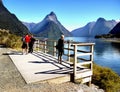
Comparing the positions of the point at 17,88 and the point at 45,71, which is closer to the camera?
the point at 17,88

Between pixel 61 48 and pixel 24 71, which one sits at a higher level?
pixel 61 48

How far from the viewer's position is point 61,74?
8.54m

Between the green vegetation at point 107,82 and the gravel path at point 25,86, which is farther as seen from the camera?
the green vegetation at point 107,82

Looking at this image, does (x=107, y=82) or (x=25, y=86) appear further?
(x=107, y=82)

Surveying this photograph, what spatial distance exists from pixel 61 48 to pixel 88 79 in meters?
2.62

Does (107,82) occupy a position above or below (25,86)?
below

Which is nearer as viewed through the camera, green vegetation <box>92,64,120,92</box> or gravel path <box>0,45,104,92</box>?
gravel path <box>0,45,104,92</box>

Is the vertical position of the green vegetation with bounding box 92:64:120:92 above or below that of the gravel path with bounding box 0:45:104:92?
below

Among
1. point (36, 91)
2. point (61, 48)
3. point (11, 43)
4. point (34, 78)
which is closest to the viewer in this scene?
point (36, 91)

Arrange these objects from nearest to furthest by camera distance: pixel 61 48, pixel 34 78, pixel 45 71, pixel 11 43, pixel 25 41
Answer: pixel 34 78
pixel 45 71
pixel 61 48
pixel 25 41
pixel 11 43

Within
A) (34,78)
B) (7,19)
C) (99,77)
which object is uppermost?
(7,19)

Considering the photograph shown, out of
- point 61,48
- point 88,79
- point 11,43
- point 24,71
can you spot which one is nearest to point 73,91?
point 88,79

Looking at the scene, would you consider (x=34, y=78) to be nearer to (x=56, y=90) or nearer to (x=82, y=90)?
(x=56, y=90)

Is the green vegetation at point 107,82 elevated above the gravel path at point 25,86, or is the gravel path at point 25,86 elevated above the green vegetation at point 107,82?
the gravel path at point 25,86
